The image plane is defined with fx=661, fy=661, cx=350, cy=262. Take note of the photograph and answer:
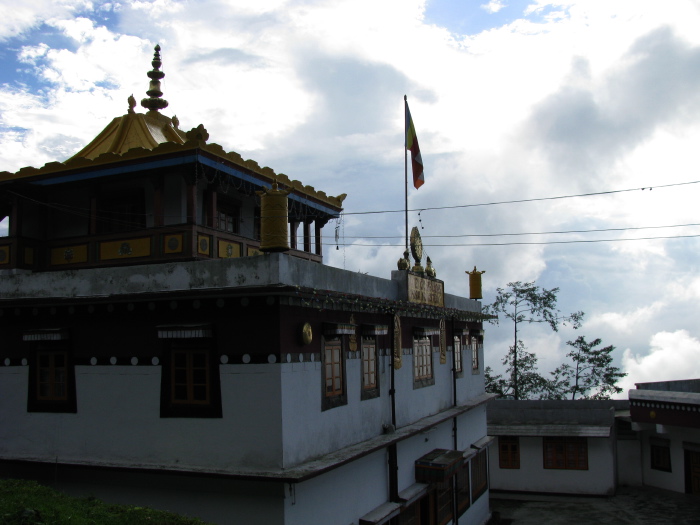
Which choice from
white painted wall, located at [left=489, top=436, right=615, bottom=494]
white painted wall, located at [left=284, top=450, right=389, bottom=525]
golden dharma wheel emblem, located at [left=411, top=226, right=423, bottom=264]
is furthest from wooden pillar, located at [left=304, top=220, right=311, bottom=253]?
white painted wall, located at [left=489, top=436, right=615, bottom=494]

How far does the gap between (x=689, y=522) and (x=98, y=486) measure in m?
19.6

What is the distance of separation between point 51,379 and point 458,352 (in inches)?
486

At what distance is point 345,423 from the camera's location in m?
12.5

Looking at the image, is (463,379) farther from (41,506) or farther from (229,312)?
(41,506)

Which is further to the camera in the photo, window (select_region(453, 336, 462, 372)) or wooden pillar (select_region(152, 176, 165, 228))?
window (select_region(453, 336, 462, 372))

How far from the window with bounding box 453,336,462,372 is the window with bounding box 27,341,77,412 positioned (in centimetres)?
1169

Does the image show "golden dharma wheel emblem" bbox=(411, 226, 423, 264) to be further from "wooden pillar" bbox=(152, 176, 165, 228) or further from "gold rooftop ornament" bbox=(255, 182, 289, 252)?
"gold rooftop ornament" bbox=(255, 182, 289, 252)

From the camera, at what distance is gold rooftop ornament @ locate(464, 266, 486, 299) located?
76.6 ft

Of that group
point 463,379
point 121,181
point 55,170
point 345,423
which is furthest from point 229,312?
point 463,379

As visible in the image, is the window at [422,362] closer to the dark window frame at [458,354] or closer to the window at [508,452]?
the dark window frame at [458,354]

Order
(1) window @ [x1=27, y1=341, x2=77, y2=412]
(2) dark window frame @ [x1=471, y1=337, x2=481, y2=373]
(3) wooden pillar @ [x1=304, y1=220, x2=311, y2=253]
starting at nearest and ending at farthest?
1. (1) window @ [x1=27, y1=341, x2=77, y2=412]
2. (3) wooden pillar @ [x1=304, y1=220, x2=311, y2=253]
3. (2) dark window frame @ [x1=471, y1=337, x2=481, y2=373]

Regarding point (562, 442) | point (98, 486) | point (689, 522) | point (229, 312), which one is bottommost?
point (689, 522)

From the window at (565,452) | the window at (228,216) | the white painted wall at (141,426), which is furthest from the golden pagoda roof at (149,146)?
the window at (565,452)

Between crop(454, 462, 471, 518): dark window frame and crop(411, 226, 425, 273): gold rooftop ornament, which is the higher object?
crop(411, 226, 425, 273): gold rooftop ornament
